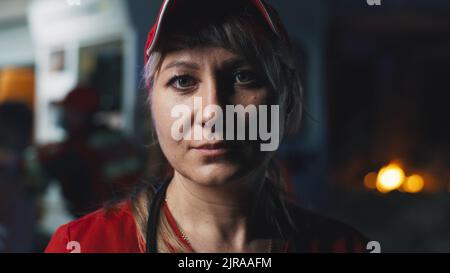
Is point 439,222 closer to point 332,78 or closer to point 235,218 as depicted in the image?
point 332,78

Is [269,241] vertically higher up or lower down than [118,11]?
lower down

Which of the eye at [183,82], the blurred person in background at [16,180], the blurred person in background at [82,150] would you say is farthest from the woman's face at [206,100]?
the blurred person in background at [16,180]

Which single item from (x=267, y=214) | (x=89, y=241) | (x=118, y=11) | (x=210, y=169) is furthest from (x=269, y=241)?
(x=118, y=11)

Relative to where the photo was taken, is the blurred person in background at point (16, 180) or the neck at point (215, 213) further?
the blurred person in background at point (16, 180)

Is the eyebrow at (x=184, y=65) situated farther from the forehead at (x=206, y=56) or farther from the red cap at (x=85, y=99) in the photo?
the red cap at (x=85, y=99)

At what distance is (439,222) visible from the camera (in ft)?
8.46

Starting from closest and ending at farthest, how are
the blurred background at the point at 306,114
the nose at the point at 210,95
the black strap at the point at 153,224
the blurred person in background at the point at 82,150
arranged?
the nose at the point at 210,95
the black strap at the point at 153,224
the blurred background at the point at 306,114
the blurred person in background at the point at 82,150

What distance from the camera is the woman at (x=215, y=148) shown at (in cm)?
160

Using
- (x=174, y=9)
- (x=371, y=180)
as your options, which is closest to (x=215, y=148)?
(x=174, y=9)

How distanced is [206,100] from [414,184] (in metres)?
1.28

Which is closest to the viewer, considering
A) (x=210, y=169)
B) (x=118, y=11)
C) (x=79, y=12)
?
(x=210, y=169)

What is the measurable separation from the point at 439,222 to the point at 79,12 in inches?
68.8

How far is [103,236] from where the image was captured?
1671 mm

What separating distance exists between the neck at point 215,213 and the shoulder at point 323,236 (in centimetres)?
16
